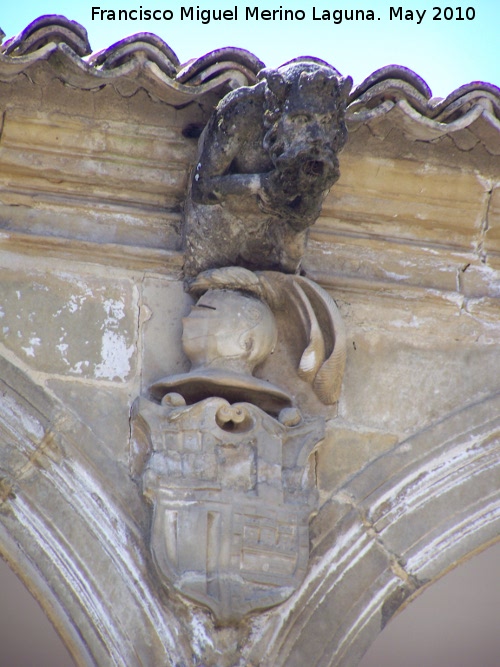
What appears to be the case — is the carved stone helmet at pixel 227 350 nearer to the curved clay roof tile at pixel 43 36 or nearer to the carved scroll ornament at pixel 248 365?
the carved scroll ornament at pixel 248 365

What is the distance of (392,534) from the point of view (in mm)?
3740

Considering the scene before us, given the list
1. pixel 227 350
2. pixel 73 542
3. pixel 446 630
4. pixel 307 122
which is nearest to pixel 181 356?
pixel 227 350

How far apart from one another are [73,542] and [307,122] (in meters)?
1.27

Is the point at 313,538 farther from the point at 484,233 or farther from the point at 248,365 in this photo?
the point at 484,233

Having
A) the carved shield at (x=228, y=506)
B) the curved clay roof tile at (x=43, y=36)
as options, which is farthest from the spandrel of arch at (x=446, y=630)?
the curved clay roof tile at (x=43, y=36)

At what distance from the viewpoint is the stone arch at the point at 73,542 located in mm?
3434

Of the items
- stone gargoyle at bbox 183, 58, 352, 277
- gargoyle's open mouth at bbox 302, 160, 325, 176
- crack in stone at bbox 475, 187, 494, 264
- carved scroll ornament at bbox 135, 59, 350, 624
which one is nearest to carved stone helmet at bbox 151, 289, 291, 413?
carved scroll ornament at bbox 135, 59, 350, 624

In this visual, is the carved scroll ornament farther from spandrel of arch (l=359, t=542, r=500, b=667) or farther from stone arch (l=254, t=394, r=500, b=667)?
spandrel of arch (l=359, t=542, r=500, b=667)

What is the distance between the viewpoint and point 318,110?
3.58m

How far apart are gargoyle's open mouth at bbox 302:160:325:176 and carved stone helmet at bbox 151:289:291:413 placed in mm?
455

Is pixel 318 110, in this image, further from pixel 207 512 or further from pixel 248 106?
pixel 207 512

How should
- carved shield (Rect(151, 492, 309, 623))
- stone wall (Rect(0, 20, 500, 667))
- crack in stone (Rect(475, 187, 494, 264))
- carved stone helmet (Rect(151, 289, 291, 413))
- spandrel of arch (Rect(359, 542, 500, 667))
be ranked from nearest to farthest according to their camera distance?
1. carved shield (Rect(151, 492, 309, 623))
2. stone wall (Rect(0, 20, 500, 667))
3. carved stone helmet (Rect(151, 289, 291, 413))
4. crack in stone (Rect(475, 187, 494, 264))
5. spandrel of arch (Rect(359, 542, 500, 667))

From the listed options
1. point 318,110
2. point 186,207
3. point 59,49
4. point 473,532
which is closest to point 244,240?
point 186,207

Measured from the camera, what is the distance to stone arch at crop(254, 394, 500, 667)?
3.56 m
